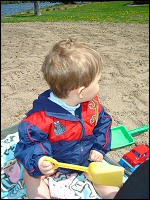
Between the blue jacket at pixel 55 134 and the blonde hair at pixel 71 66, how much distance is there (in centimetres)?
10

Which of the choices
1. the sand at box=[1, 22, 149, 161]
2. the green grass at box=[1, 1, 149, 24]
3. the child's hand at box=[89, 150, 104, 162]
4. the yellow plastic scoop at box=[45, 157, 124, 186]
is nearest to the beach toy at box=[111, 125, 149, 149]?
the sand at box=[1, 22, 149, 161]

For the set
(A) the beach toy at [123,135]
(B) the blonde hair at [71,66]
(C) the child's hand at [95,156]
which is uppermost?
(B) the blonde hair at [71,66]

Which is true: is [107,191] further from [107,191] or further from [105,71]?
[105,71]

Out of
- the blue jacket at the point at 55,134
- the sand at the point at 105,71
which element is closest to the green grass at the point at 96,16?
the sand at the point at 105,71

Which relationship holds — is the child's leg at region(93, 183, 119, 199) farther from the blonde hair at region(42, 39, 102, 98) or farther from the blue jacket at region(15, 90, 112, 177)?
the blonde hair at region(42, 39, 102, 98)

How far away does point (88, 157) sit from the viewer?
1291 millimetres

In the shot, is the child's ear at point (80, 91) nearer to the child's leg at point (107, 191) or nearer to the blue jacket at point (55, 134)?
the blue jacket at point (55, 134)

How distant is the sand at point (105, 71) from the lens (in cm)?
197

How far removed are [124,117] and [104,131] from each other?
24.8 inches

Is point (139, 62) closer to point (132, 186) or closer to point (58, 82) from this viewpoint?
point (58, 82)

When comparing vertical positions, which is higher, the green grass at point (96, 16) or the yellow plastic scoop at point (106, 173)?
the green grass at point (96, 16)

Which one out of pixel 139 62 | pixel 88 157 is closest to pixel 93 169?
pixel 88 157

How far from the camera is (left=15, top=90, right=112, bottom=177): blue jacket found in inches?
44.8

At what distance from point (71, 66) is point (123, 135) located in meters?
0.72
